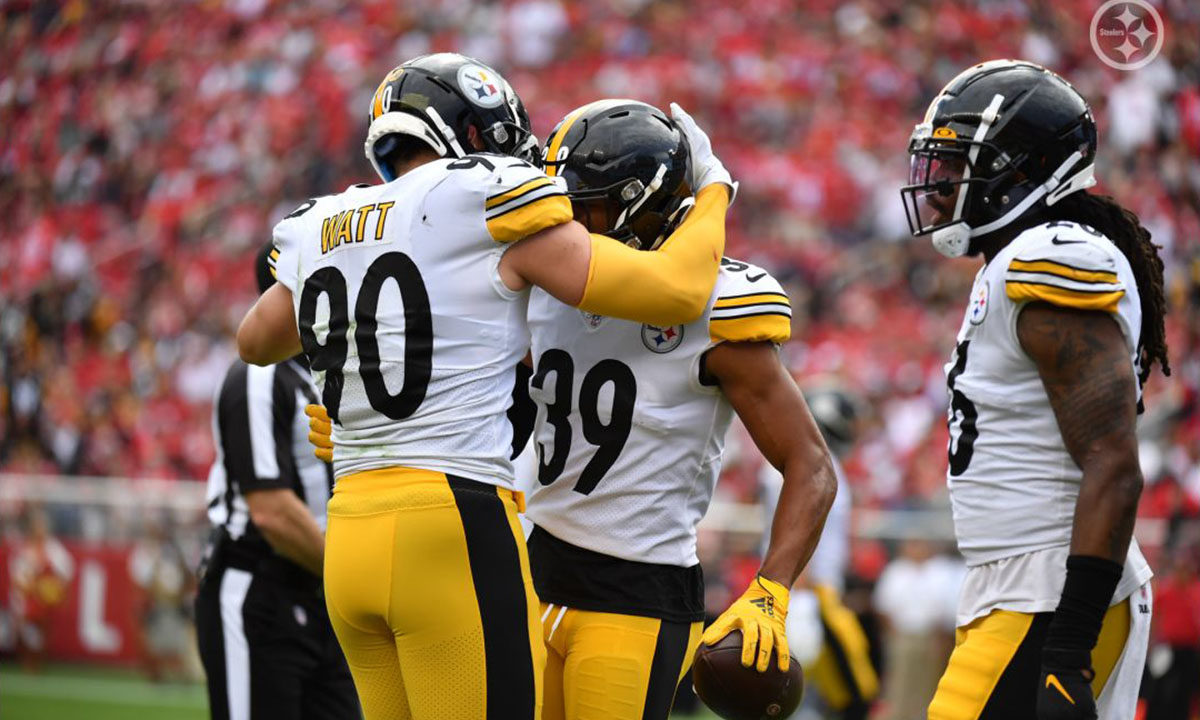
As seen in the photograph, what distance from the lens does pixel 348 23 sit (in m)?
20.4

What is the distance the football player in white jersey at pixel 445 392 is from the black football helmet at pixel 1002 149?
0.64 meters

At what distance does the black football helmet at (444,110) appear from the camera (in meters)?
3.47

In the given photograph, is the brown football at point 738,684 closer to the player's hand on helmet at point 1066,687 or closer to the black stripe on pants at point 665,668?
the black stripe on pants at point 665,668

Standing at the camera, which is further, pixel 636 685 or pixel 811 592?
pixel 811 592

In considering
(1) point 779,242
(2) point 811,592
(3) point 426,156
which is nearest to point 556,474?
(3) point 426,156

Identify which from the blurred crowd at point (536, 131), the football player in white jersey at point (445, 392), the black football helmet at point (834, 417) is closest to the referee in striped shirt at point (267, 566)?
the football player in white jersey at point (445, 392)

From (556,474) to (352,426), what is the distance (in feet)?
1.78

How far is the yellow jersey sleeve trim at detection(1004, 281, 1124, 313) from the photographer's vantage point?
3166mm

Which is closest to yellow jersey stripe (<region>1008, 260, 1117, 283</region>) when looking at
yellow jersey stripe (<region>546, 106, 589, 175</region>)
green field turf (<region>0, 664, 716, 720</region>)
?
yellow jersey stripe (<region>546, 106, 589, 175</region>)

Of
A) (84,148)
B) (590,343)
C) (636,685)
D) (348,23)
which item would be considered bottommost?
(636,685)

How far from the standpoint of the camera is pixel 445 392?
3.23 m

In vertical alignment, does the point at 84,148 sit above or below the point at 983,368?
above

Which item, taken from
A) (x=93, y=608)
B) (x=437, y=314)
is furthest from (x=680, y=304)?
(x=93, y=608)

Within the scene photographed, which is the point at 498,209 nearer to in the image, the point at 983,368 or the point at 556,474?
the point at 556,474
